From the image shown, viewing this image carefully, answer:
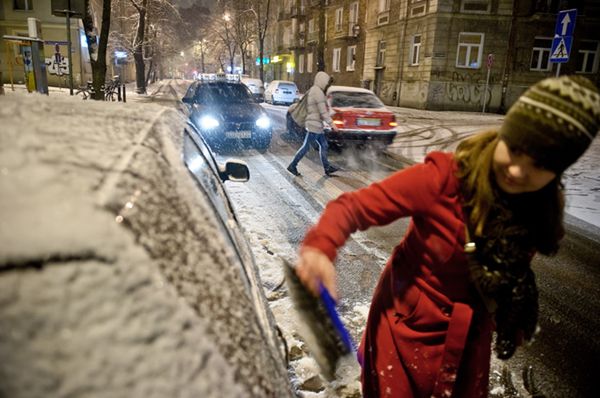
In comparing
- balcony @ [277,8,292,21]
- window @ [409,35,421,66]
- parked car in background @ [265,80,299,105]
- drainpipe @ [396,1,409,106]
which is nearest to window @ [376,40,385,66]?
drainpipe @ [396,1,409,106]

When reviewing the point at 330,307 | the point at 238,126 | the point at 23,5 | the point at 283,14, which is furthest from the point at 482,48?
the point at 283,14

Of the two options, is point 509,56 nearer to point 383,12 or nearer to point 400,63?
point 400,63

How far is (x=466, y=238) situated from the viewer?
1.44 m

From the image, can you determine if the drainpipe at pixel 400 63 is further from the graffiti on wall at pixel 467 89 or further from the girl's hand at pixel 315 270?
the girl's hand at pixel 315 270

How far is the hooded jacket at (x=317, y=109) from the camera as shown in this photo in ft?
25.9

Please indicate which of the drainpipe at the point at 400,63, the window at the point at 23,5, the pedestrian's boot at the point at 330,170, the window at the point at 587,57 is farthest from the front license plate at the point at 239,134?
the window at the point at 23,5

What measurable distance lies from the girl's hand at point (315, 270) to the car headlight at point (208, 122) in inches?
337

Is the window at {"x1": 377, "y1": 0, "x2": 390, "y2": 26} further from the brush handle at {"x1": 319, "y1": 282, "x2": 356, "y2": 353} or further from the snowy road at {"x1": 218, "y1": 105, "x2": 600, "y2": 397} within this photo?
the brush handle at {"x1": 319, "y1": 282, "x2": 356, "y2": 353}

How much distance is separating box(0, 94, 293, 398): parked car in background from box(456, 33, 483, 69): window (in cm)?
2592

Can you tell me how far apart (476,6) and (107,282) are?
27086 millimetres

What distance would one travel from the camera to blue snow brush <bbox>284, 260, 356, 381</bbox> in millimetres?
1258

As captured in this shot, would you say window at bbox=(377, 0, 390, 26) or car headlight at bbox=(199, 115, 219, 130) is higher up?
window at bbox=(377, 0, 390, 26)

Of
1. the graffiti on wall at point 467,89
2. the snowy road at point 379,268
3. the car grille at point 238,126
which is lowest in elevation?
the snowy road at point 379,268

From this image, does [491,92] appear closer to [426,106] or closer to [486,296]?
[426,106]
